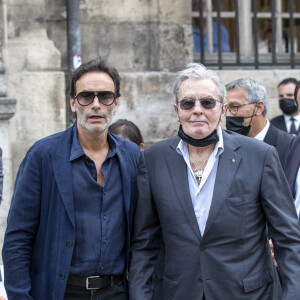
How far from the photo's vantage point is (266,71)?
8648 millimetres

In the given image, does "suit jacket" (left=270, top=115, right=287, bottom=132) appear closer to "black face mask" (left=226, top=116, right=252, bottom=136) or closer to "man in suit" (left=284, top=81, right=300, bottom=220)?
"black face mask" (left=226, top=116, right=252, bottom=136)

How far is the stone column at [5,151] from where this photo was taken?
288 inches

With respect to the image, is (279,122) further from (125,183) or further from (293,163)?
(125,183)

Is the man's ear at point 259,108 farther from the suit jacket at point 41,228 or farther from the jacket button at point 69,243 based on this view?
the jacket button at point 69,243

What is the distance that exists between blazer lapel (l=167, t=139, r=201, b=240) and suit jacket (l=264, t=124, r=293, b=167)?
186 cm

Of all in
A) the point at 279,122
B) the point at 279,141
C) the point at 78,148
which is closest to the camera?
the point at 78,148

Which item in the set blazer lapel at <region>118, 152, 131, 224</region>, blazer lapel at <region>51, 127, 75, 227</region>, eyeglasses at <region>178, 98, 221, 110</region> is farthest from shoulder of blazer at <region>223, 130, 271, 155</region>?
blazer lapel at <region>51, 127, 75, 227</region>

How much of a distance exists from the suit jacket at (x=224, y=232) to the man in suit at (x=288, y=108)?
4.32m

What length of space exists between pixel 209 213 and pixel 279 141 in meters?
2.18

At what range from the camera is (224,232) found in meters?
3.53

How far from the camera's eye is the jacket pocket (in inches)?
139

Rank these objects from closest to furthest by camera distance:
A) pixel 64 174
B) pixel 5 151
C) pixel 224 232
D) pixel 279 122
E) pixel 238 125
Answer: pixel 224 232 < pixel 64 174 < pixel 238 125 < pixel 5 151 < pixel 279 122

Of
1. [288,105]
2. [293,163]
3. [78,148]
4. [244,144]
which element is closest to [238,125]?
[293,163]

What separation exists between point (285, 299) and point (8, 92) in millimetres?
4756
